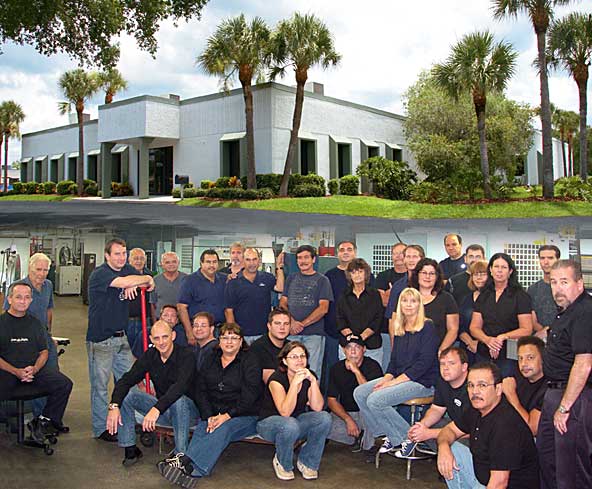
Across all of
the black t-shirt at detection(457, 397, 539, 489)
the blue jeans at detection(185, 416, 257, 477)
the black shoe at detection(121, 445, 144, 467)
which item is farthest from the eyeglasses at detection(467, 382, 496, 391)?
the black shoe at detection(121, 445, 144, 467)

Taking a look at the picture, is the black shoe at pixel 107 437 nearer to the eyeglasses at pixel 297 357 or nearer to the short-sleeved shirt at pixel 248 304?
the short-sleeved shirt at pixel 248 304

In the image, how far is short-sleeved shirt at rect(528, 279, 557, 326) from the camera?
510cm

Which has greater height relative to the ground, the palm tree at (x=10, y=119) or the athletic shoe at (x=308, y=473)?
the palm tree at (x=10, y=119)

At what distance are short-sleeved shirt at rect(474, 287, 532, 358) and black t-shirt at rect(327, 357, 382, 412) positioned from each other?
912 mm

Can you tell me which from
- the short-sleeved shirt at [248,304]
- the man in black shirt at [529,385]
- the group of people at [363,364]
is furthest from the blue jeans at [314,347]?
the man in black shirt at [529,385]

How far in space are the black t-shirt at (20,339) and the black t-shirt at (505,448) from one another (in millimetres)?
3718

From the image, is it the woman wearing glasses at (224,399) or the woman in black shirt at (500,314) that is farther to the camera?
the woman in black shirt at (500,314)

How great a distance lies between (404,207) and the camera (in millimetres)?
25078

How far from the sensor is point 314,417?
4.72 m

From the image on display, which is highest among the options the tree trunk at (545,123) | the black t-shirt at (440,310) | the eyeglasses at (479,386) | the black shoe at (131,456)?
the tree trunk at (545,123)

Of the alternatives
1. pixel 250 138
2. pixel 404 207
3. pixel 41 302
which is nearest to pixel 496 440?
pixel 41 302

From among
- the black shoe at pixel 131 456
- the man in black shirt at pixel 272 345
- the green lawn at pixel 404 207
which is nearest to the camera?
the black shoe at pixel 131 456

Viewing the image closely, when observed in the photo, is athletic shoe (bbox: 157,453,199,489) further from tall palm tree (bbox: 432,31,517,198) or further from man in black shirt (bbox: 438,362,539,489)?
tall palm tree (bbox: 432,31,517,198)

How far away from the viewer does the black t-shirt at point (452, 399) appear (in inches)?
163
